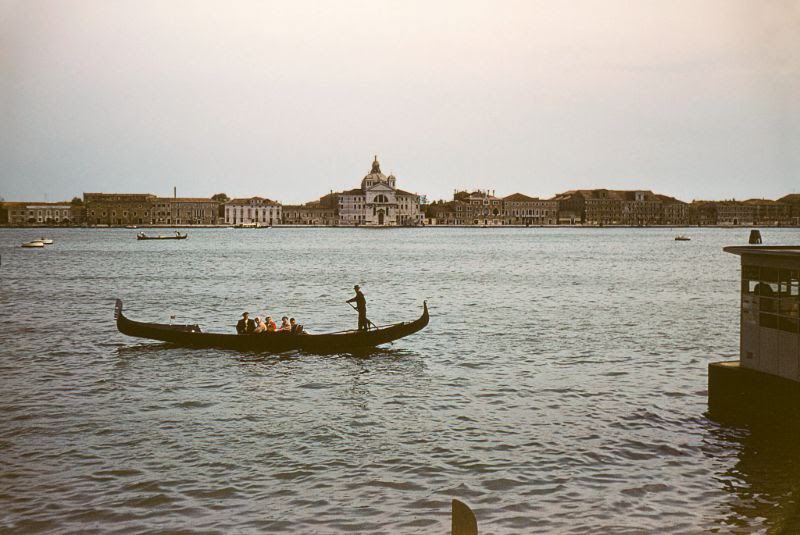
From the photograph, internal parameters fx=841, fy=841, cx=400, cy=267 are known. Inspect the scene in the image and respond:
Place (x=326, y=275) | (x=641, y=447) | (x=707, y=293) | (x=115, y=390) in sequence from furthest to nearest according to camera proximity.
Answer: (x=326, y=275) → (x=707, y=293) → (x=115, y=390) → (x=641, y=447)

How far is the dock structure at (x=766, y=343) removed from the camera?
49.5ft

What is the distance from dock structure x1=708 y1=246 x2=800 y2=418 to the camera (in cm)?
1510

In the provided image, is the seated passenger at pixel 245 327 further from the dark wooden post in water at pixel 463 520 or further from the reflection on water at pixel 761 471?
the dark wooden post in water at pixel 463 520

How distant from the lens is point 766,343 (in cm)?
1577

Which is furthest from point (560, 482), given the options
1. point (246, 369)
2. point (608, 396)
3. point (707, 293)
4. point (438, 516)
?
point (707, 293)

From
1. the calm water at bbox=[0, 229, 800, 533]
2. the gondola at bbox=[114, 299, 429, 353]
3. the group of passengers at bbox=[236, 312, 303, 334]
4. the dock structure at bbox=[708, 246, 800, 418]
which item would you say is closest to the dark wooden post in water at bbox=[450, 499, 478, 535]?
the calm water at bbox=[0, 229, 800, 533]

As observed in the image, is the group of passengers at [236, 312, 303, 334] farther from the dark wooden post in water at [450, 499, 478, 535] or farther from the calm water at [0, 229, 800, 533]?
the dark wooden post in water at [450, 499, 478, 535]

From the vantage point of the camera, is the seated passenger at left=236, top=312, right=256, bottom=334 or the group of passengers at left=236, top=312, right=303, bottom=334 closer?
the group of passengers at left=236, top=312, right=303, bottom=334

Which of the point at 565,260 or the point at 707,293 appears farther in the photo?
the point at 565,260

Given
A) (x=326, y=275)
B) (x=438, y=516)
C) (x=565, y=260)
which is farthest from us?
(x=565, y=260)

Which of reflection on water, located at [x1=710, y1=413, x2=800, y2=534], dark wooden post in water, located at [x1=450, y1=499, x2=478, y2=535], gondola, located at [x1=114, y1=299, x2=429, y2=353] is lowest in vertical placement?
reflection on water, located at [x1=710, y1=413, x2=800, y2=534]

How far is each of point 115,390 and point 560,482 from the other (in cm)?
1196

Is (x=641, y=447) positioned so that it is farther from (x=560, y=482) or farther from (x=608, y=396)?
(x=608, y=396)

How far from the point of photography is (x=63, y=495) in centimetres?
1273
